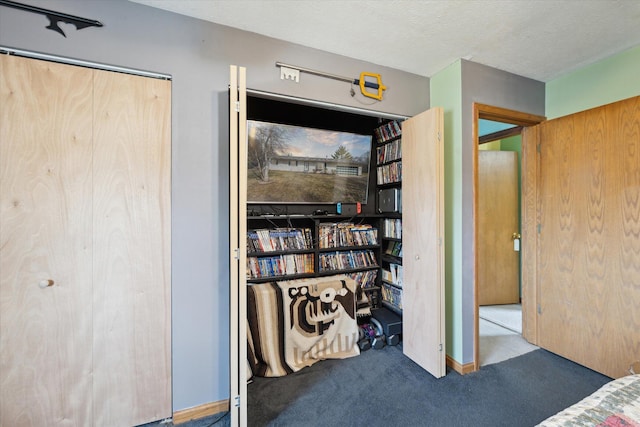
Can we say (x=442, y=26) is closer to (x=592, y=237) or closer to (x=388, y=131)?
(x=388, y=131)

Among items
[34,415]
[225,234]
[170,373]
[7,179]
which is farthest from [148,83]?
[34,415]

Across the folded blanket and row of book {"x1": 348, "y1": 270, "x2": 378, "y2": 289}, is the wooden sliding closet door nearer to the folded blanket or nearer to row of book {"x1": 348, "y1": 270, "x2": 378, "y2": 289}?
the folded blanket

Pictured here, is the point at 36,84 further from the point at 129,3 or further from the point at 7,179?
the point at 129,3

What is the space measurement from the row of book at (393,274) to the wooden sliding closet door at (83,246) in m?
2.16

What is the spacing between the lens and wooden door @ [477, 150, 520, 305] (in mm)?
3682

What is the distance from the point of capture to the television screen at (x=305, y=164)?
8.73 feet

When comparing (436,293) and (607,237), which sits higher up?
(607,237)

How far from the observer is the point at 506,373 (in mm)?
2166

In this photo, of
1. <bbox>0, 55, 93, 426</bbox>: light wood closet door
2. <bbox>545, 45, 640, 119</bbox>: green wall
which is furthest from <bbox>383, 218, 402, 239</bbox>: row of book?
<bbox>0, 55, 93, 426</bbox>: light wood closet door

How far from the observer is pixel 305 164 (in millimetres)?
2842

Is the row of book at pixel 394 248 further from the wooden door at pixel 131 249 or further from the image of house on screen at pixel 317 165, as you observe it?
the wooden door at pixel 131 249

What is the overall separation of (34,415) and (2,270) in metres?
0.79

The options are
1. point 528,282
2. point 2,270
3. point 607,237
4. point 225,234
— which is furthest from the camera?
point 528,282

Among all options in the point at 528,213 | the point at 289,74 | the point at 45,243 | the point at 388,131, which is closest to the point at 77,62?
the point at 45,243
